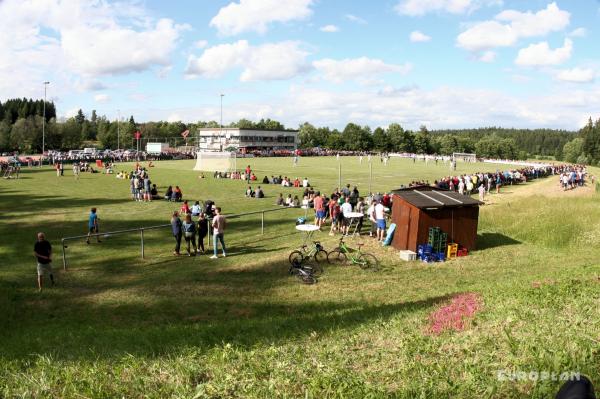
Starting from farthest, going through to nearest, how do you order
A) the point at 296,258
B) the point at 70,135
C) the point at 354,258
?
1. the point at 70,135
2. the point at 354,258
3. the point at 296,258

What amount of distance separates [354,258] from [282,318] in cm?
604

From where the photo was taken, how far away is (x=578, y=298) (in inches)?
380

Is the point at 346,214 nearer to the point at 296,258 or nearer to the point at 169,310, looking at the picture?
the point at 296,258

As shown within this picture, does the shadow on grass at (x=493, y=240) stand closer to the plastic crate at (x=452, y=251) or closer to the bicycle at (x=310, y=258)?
the plastic crate at (x=452, y=251)

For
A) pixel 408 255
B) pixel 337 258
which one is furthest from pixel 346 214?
pixel 408 255

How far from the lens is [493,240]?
20.9 metres

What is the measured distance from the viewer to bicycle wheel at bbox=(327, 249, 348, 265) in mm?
16777

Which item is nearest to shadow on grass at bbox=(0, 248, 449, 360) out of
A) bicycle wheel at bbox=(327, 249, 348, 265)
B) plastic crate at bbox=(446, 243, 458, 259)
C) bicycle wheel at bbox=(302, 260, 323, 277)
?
bicycle wheel at bbox=(302, 260, 323, 277)

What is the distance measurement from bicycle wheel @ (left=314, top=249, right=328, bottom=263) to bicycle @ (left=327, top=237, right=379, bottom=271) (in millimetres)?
178

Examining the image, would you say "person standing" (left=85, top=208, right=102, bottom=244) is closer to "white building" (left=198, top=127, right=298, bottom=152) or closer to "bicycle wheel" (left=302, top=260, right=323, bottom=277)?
"bicycle wheel" (left=302, top=260, right=323, bottom=277)

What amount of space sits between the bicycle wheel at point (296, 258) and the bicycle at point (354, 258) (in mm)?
1106

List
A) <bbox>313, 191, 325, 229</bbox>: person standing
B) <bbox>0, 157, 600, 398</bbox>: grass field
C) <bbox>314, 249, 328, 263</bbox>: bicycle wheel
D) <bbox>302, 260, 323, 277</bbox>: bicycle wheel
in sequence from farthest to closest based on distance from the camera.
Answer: <bbox>313, 191, 325, 229</bbox>: person standing < <bbox>314, 249, 328, 263</bbox>: bicycle wheel < <bbox>302, 260, 323, 277</bbox>: bicycle wheel < <bbox>0, 157, 600, 398</bbox>: grass field

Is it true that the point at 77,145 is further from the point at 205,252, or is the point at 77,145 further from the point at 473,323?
the point at 473,323

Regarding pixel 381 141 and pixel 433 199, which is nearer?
pixel 433 199
